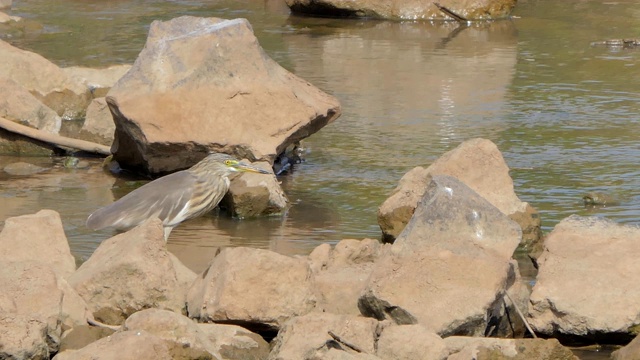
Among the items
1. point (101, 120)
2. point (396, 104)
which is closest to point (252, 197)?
point (101, 120)

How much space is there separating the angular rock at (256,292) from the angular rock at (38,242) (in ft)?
2.80

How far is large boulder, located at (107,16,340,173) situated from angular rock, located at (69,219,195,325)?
8.39 feet

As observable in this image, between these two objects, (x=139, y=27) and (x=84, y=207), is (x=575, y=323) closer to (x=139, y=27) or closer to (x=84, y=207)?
(x=84, y=207)

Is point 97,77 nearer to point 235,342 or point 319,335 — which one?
point 235,342

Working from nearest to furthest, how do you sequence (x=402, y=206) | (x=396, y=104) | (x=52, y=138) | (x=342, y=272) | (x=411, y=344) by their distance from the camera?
(x=411, y=344) → (x=342, y=272) → (x=402, y=206) → (x=52, y=138) → (x=396, y=104)

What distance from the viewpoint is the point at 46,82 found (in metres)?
10.8

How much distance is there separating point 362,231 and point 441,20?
31.7 ft

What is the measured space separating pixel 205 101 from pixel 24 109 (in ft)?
6.56

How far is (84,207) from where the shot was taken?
307 inches

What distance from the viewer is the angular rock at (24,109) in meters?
9.46

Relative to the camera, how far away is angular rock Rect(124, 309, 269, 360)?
4.82 meters

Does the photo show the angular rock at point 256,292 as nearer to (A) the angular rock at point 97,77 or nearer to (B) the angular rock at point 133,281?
(B) the angular rock at point 133,281

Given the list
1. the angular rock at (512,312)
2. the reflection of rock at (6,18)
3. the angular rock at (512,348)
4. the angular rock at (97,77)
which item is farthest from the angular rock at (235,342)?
the reflection of rock at (6,18)

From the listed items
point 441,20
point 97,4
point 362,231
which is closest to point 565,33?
point 441,20
